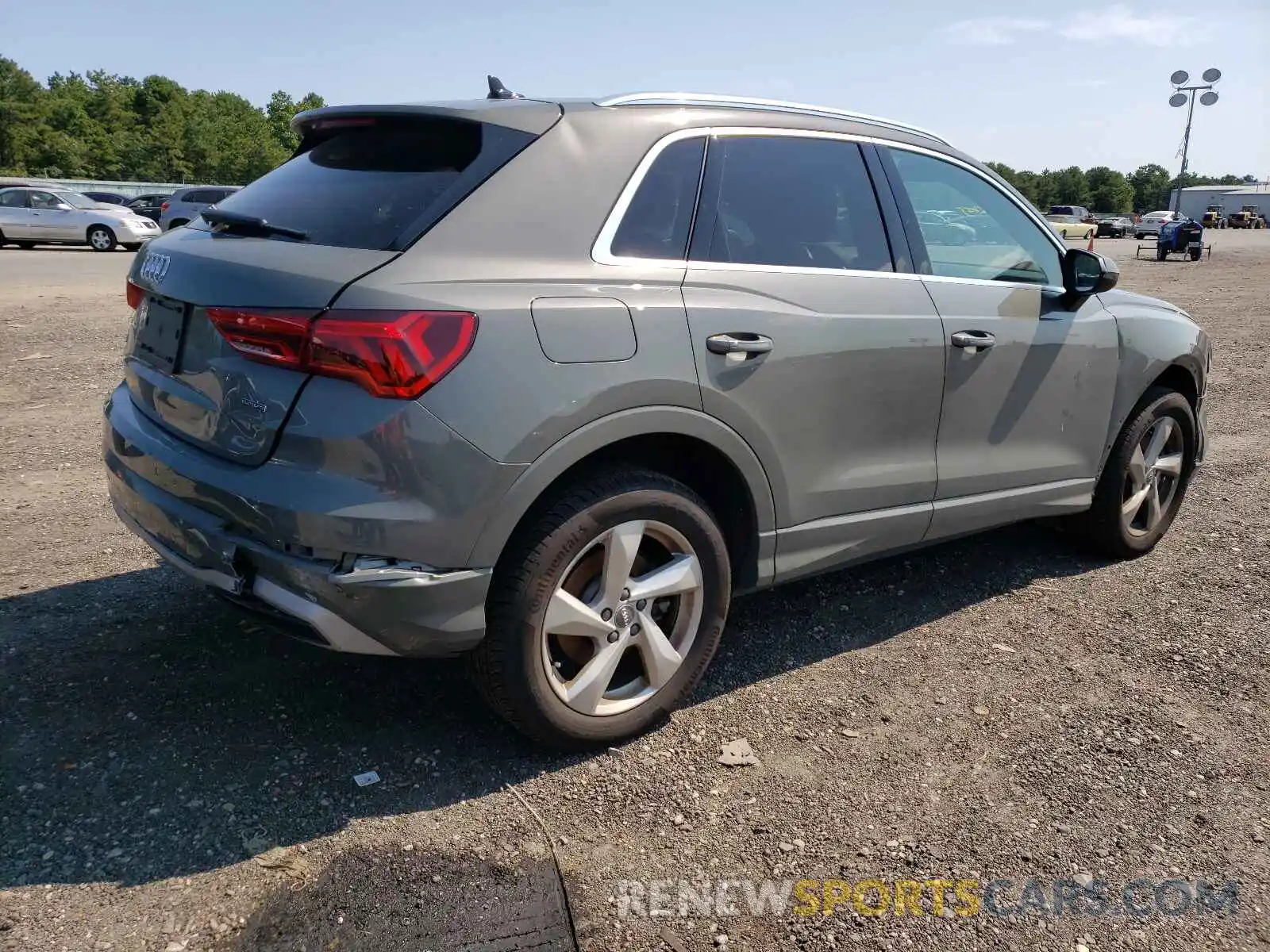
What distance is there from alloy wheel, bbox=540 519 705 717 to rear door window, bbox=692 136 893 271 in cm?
94

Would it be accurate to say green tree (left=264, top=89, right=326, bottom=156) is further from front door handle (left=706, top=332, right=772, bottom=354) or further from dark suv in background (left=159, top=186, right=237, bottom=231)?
front door handle (left=706, top=332, right=772, bottom=354)

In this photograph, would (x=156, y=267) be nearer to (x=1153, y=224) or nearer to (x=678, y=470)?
(x=678, y=470)

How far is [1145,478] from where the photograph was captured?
16.0 ft

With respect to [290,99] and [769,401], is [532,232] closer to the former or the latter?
[769,401]

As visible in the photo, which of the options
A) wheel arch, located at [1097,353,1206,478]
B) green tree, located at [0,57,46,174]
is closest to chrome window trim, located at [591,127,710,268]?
wheel arch, located at [1097,353,1206,478]

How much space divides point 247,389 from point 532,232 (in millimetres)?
878

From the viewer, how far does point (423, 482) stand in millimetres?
2555

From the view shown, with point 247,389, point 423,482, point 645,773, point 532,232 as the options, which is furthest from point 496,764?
point 532,232

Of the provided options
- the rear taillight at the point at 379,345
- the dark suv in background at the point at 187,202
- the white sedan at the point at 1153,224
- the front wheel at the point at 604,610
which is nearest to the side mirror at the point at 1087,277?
the front wheel at the point at 604,610

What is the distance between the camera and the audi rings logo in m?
3.06

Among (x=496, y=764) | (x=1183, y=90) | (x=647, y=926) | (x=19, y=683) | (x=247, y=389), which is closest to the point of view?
(x=647, y=926)

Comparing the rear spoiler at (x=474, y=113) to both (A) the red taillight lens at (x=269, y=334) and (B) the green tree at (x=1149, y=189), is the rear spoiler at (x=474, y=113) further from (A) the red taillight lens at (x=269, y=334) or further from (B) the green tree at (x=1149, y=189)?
(B) the green tree at (x=1149, y=189)

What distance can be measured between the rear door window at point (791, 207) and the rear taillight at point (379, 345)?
3.11ft

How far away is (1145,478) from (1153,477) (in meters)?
0.08
